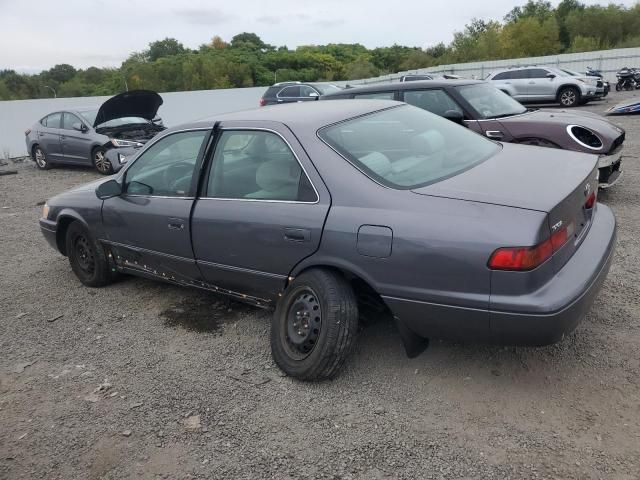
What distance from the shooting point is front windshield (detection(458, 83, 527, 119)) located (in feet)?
22.5

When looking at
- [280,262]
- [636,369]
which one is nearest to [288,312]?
[280,262]

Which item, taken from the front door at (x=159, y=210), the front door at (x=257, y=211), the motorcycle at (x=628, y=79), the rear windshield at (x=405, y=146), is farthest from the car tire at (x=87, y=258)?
the motorcycle at (x=628, y=79)

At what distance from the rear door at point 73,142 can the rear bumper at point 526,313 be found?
35.9ft

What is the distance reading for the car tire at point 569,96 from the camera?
19.5 meters

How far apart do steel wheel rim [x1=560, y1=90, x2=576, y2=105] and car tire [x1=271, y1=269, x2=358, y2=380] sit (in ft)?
63.9

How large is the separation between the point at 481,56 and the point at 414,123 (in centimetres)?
6160

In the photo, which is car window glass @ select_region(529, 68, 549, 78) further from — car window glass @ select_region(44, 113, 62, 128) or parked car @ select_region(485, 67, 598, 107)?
car window glass @ select_region(44, 113, 62, 128)

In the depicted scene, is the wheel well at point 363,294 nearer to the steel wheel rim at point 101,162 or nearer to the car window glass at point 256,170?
the car window glass at point 256,170

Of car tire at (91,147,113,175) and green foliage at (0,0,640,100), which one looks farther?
green foliage at (0,0,640,100)

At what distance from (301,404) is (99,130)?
10583 millimetres

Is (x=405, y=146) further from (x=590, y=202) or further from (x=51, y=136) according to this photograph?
(x=51, y=136)

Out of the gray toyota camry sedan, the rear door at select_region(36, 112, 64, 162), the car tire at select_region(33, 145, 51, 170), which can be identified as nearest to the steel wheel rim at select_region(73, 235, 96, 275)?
the gray toyota camry sedan

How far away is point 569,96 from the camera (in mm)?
19703

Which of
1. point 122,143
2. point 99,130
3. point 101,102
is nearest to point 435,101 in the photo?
point 122,143
